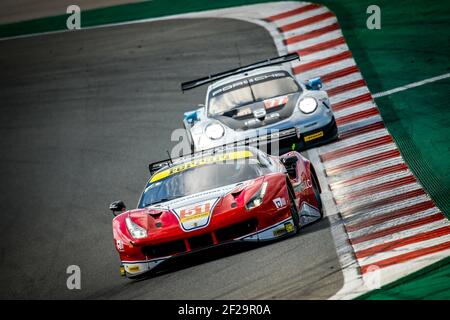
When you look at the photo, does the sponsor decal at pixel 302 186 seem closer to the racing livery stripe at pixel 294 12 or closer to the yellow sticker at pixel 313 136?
the yellow sticker at pixel 313 136

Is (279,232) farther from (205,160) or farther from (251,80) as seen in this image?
(251,80)

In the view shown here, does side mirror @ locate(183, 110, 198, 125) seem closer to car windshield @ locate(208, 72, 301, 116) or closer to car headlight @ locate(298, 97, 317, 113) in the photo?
car windshield @ locate(208, 72, 301, 116)

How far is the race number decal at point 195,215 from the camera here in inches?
354

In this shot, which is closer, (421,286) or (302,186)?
(421,286)

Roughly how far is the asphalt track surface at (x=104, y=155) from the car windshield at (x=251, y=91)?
1503 mm

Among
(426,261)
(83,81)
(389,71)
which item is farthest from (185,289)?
(83,81)

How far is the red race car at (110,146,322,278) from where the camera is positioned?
902 cm

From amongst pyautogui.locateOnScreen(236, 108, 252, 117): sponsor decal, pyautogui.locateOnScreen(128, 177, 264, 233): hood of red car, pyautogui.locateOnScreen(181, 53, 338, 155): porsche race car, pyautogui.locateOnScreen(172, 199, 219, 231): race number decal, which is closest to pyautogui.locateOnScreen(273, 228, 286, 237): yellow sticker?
pyautogui.locateOnScreen(128, 177, 264, 233): hood of red car

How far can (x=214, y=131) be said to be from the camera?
13930 millimetres

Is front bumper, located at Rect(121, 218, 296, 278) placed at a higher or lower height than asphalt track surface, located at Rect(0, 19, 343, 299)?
lower

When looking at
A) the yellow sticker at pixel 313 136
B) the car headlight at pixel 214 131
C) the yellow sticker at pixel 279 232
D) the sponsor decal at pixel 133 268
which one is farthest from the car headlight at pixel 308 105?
the sponsor decal at pixel 133 268

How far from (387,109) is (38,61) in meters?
9.52

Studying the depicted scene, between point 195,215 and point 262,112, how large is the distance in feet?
16.5

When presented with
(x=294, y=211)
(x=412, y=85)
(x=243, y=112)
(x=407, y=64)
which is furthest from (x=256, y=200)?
(x=407, y=64)
